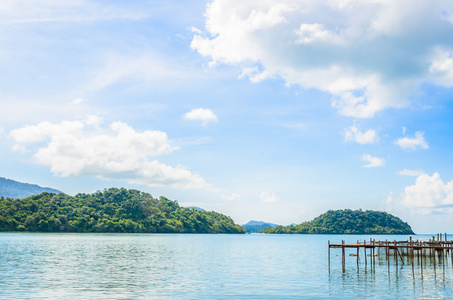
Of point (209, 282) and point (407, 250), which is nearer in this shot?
point (209, 282)

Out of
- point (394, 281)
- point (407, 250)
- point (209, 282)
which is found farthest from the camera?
point (407, 250)

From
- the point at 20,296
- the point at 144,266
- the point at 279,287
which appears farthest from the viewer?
the point at 144,266

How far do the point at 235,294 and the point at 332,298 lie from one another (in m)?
8.62

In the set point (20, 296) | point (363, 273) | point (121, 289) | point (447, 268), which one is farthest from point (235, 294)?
point (447, 268)

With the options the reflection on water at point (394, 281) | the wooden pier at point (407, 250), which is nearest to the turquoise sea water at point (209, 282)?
the reflection on water at point (394, 281)

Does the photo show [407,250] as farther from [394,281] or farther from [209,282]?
[209,282]

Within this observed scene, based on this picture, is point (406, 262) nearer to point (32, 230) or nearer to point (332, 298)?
point (332, 298)

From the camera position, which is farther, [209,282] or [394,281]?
[394,281]

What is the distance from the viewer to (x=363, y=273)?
55125 mm

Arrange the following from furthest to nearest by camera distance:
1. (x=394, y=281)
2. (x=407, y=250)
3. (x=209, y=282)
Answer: (x=407, y=250), (x=394, y=281), (x=209, y=282)

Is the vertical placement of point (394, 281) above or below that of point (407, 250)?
below

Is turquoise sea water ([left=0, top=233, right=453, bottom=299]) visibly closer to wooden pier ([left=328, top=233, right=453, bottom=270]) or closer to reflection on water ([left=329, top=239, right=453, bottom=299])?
reflection on water ([left=329, top=239, right=453, bottom=299])

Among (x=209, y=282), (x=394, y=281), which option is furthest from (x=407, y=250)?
(x=209, y=282)

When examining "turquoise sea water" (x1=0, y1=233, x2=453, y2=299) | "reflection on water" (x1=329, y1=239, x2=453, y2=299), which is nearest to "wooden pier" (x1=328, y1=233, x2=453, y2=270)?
"reflection on water" (x1=329, y1=239, x2=453, y2=299)
